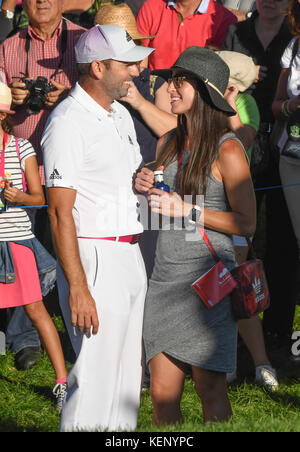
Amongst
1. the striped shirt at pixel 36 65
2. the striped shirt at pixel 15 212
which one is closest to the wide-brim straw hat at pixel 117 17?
the striped shirt at pixel 36 65

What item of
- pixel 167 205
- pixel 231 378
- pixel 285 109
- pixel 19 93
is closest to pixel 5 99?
pixel 19 93

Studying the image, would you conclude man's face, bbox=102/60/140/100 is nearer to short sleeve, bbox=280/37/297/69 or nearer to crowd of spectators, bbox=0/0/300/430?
crowd of spectators, bbox=0/0/300/430

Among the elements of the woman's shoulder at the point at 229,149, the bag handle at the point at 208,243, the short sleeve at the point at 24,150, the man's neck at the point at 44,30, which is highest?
the man's neck at the point at 44,30

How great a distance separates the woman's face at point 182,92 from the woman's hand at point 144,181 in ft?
1.16

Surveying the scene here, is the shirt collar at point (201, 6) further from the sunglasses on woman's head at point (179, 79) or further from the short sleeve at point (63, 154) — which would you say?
the short sleeve at point (63, 154)

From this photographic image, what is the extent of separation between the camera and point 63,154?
3570mm

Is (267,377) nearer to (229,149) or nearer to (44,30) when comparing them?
(229,149)

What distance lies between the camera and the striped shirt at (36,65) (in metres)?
5.71

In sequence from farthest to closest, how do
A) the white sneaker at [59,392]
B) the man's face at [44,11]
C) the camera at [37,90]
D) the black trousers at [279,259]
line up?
the black trousers at [279,259]
the man's face at [44,11]
the camera at [37,90]
the white sneaker at [59,392]

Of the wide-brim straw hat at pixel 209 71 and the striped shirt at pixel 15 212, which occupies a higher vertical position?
the wide-brim straw hat at pixel 209 71

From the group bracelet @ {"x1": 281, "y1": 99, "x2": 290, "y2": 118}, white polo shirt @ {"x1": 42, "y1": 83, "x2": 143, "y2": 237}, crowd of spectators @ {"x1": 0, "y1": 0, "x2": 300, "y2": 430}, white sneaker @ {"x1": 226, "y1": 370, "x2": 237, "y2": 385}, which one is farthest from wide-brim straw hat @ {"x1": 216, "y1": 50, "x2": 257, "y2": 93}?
white sneaker @ {"x1": 226, "y1": 370, "x2": 237, "y2": 385}

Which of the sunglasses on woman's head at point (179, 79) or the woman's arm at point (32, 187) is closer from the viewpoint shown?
the sunglasses on woman's head at point (179, 79)

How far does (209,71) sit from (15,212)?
214cm

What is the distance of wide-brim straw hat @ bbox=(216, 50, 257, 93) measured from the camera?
17.5 ft
